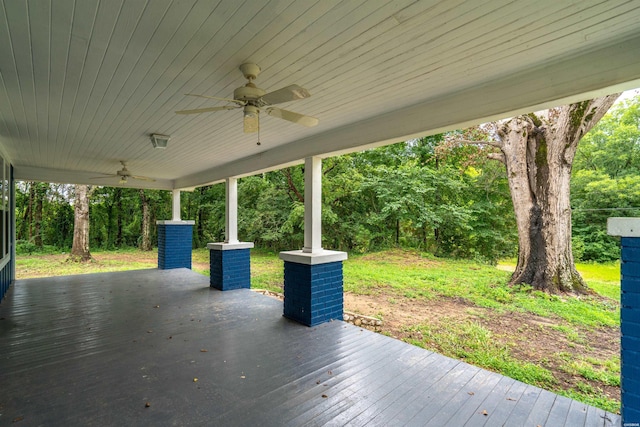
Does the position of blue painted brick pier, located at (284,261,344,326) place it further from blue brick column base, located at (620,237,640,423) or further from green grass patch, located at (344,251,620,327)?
green grass patch, located at (344,251,620,327)

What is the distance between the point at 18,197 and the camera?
46.6 feet

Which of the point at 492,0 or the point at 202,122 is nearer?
the point at 492,0

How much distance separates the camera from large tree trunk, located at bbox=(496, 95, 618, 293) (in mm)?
5660

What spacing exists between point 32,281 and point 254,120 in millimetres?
7297

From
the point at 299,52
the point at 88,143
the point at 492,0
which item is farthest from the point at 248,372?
the point at 88,143

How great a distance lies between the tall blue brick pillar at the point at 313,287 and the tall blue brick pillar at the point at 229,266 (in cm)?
200

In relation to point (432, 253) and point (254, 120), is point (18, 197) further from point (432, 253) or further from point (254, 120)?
point (432, 253)

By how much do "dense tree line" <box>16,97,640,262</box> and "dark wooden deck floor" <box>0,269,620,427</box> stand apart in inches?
241

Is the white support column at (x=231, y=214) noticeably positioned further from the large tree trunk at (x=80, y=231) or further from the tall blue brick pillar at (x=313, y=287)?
the large tree trunk at (x=80, y=231)

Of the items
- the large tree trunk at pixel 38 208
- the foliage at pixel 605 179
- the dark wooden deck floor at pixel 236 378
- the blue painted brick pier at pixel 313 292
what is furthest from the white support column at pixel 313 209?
the large tree trunk at pixel 38 208

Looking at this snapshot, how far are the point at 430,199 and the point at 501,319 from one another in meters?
6.25

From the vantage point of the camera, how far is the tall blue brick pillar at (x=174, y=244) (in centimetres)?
788

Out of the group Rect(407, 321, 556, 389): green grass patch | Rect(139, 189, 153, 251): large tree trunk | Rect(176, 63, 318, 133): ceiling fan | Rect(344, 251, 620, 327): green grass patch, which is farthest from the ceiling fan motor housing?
Rect(139, 189, 153, 251): large tree trunk

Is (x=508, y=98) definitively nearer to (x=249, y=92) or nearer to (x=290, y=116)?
(x=290, y=116)
